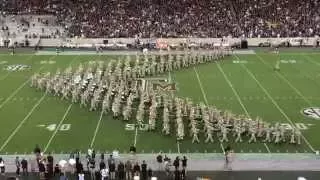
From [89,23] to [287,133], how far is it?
24.1 meters

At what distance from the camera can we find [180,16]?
40250mm

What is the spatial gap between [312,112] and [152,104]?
5356 millimetres

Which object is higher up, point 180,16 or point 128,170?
point 180,16

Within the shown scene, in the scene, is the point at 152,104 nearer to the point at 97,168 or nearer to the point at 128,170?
the point at 97,168

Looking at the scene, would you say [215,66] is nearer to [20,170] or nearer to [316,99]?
[316,99]

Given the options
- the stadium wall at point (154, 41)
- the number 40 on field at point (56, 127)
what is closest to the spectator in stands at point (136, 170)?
the number 40 on field at point (56, 127)

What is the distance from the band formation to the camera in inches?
683

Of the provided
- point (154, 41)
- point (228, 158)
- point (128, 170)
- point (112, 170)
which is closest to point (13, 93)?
point (112, 170)

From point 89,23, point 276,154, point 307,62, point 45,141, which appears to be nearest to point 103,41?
point 89,23

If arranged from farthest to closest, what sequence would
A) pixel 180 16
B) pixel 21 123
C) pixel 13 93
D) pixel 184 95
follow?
pixel 180 16
pixel 13 93
pixel 184 95
pixel 21 123

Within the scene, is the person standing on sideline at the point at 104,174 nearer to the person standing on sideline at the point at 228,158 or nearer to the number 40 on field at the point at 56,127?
the person standing on sideline at the point at 228,158

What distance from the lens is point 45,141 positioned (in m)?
17.4

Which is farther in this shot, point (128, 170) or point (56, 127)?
point (56, 127)

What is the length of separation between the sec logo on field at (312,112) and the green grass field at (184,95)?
170 millimetres
